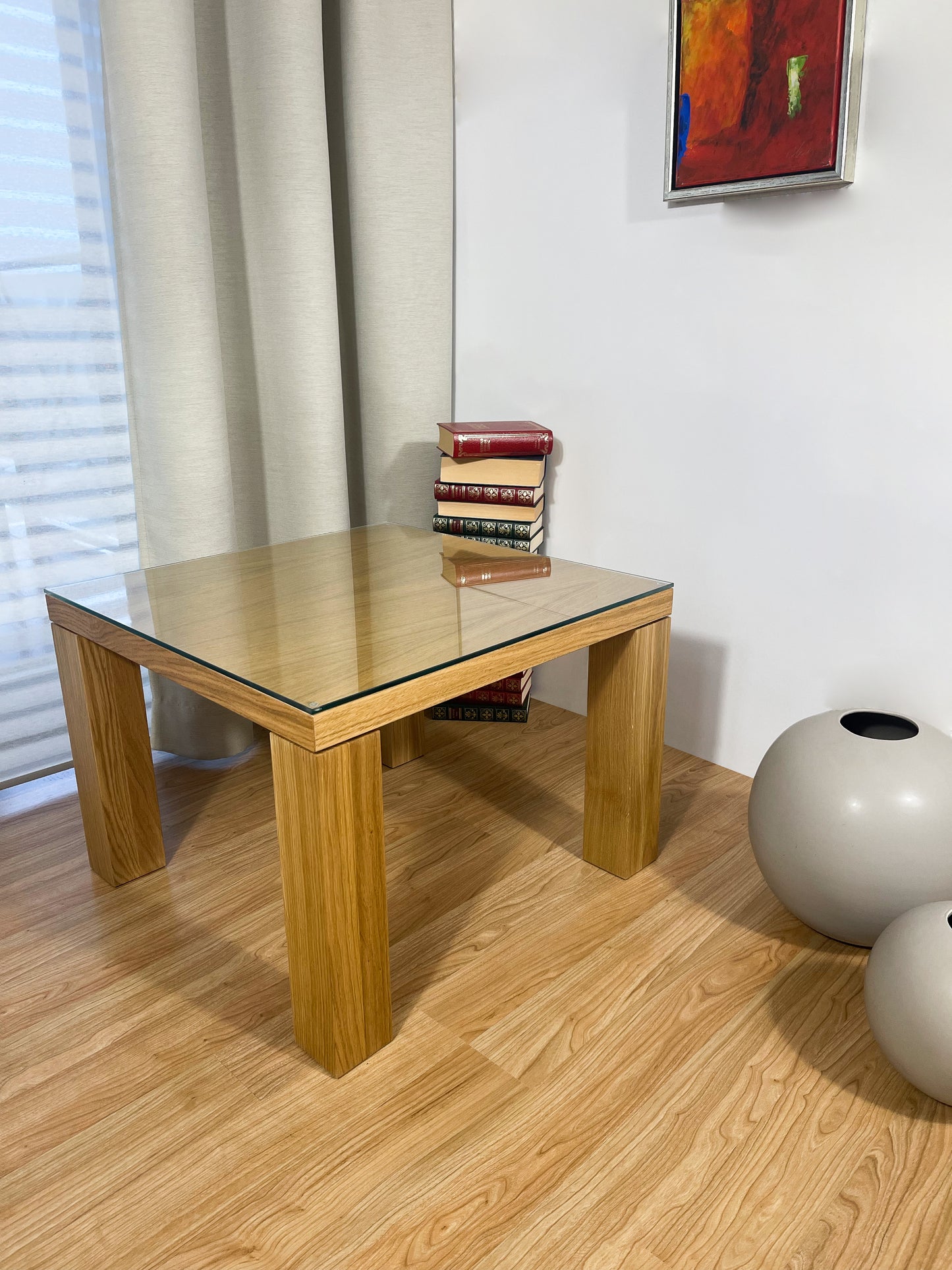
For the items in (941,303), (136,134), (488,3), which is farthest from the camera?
(488,3)

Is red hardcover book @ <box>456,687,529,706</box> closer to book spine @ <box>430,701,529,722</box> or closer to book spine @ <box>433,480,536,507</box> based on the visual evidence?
book spine @ <box>430,701,529,722</box>

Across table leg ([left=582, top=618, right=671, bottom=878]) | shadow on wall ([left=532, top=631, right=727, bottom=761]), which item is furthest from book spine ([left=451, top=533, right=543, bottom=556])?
table leg ([left=582, top=618, right=671, bottom=878])

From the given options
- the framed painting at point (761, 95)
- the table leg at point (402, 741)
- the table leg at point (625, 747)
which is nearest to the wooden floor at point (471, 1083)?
the table leg at point (625, 747)

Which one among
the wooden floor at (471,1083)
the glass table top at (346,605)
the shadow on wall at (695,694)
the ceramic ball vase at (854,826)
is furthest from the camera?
the shadow on wall at (695,694)

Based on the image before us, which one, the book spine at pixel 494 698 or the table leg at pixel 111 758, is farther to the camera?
the book spine at pixel 494 698

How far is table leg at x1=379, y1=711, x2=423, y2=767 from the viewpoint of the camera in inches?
71.6

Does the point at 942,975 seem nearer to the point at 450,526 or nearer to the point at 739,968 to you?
the point at 739,968

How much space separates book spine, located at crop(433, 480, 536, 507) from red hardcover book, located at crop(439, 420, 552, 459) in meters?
0.07

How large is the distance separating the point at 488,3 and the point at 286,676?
1547mm

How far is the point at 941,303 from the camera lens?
1371mm

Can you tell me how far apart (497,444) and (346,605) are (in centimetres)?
68

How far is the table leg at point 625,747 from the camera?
136cm

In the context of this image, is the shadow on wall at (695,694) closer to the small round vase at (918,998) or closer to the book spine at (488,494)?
the book spine at (488,494)

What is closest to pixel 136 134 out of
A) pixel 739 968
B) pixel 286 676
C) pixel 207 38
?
pixel 207 38
